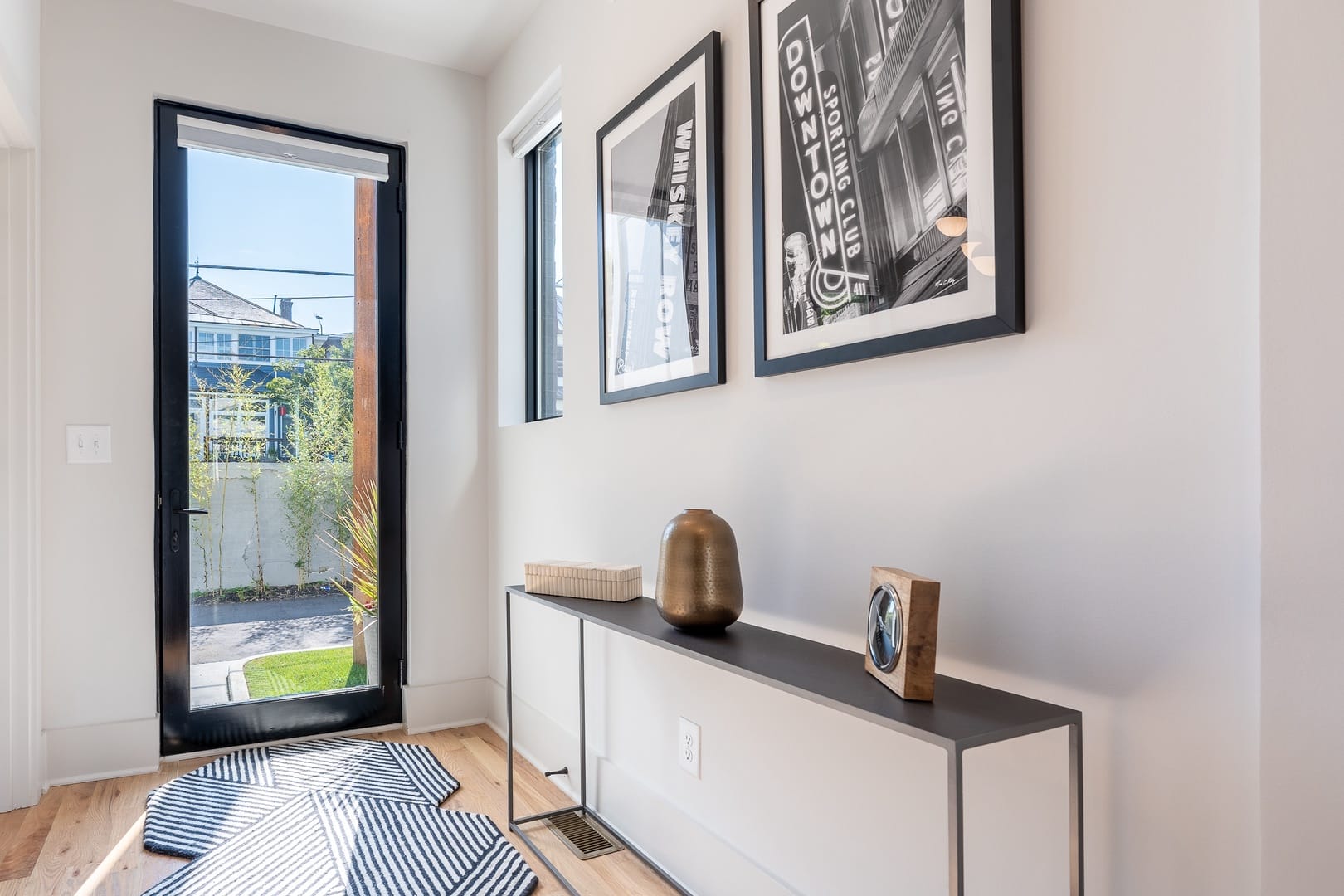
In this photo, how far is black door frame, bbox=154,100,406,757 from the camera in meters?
2.66

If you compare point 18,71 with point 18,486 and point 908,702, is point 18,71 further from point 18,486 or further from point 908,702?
point 908,702

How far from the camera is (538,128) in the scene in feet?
9.32

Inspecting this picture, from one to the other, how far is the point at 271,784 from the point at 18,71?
206 cm

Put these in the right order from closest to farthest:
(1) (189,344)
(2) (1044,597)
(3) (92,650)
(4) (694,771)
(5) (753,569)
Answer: (2) (1044,597), (5) (753,569), (4) (694,771), (3) (92,650), (1) (189,344)

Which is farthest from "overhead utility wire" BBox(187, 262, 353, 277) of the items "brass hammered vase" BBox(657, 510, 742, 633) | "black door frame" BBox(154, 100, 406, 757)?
"brass hammered vase" BBox(657, 510, 742, 633)

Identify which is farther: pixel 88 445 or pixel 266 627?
pixel 266 627

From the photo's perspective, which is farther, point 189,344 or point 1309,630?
point 189,344

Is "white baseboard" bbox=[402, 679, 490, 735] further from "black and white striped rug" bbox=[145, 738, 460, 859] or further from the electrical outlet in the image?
the electrical outlet

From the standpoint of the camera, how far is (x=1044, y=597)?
107cm

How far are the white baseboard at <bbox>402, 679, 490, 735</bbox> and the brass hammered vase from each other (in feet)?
6.05

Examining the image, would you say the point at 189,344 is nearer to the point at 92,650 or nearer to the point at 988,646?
the point at 92,650

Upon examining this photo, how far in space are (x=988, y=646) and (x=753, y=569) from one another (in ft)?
1.88

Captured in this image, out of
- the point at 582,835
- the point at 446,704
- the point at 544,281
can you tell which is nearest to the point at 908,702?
the point at 582,835

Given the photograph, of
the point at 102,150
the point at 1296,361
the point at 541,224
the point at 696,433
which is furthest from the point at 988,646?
the point at 102,150
